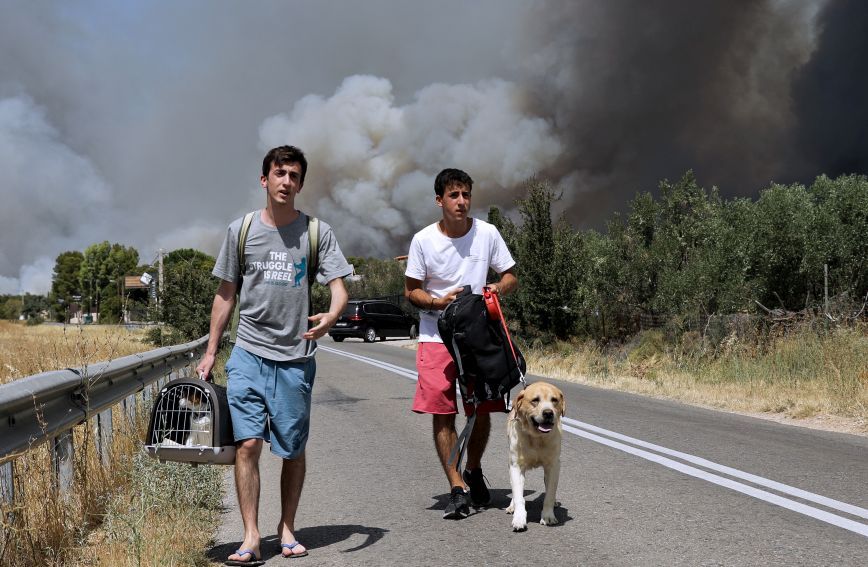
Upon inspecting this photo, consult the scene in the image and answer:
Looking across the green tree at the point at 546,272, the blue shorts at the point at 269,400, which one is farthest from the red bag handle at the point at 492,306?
the green tree at the point at 546,272

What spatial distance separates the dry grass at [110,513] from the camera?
3.93 m

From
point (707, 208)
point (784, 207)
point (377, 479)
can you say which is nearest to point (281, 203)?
point (377, 479)

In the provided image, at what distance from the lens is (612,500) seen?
557cm

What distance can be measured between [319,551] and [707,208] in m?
45.4

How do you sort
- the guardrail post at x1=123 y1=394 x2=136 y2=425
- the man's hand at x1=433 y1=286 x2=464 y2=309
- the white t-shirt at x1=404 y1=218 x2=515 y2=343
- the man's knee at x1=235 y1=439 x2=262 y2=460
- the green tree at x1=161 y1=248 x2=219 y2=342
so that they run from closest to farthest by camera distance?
the man's knee at x1=235 y1=439 x2=262 y2=460, the man's hand at x1=433 y1=286 x2=464 y2=309, the white t-shirt at x1=404 y1=218 x2=515 y2=343, the guardrail post at x1=123 y1=394 x2=136 y2=425, the green tree at x1=161 y1=248 x2=219 y2=342

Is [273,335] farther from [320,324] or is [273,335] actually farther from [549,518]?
[549,518]

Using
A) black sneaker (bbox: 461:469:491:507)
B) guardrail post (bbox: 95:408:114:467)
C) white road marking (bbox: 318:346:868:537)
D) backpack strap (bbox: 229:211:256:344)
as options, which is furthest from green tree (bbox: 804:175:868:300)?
backpack strap (bbox: 229:211:256:344)

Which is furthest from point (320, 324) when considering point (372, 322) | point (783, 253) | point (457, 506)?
point (372, 322)

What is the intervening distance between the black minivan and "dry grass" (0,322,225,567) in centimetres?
3240

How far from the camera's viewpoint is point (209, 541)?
186 inches

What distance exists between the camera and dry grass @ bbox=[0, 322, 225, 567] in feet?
12.9

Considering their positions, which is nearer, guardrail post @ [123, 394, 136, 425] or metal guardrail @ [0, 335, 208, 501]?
metal guardrail @ [0, 335, 208, 501]

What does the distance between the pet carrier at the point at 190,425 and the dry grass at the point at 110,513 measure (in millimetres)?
404

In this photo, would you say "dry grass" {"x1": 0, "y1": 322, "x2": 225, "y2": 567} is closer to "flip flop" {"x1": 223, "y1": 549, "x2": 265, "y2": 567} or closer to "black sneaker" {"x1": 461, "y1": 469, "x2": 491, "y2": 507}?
"flip flop" {"x1": 223, "y1": 549, "x2": 265, "y2": 567}
